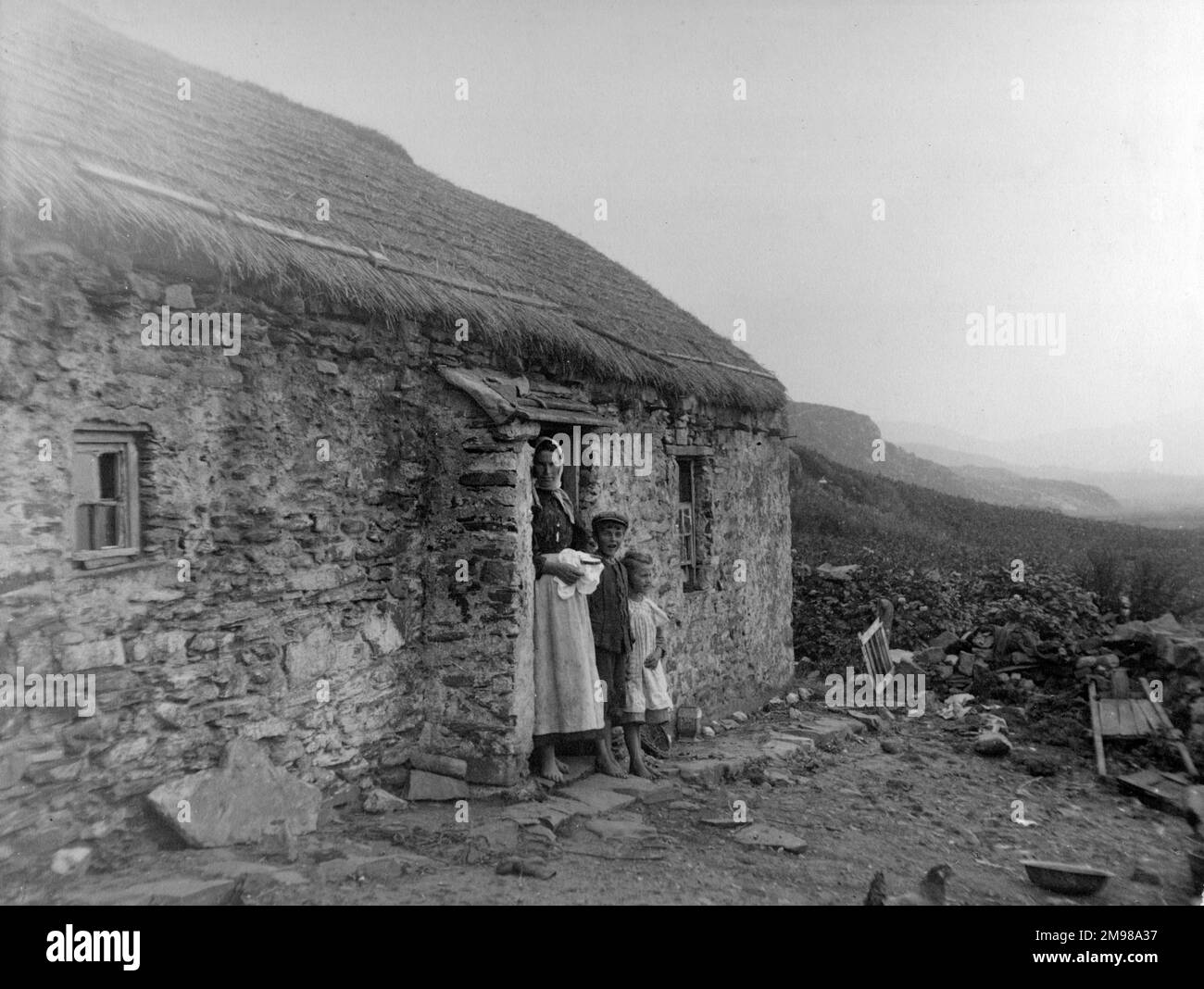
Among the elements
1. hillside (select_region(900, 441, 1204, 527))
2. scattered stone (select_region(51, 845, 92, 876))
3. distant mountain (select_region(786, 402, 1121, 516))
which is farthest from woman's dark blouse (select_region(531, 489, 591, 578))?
hillside (select_region(900, 441, 1204, 527))

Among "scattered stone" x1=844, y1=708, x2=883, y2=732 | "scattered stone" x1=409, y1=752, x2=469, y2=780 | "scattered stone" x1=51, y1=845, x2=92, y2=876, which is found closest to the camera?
"scattered stone" x1=51, y1=845, x2=92, y2=876

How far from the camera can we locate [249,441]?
5.06 meters

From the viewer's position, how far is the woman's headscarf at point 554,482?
6537mm

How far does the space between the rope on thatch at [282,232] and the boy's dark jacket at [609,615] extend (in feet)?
7.95

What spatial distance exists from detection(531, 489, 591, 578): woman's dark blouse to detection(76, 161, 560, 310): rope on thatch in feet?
5.83

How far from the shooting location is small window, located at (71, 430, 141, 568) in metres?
4.27

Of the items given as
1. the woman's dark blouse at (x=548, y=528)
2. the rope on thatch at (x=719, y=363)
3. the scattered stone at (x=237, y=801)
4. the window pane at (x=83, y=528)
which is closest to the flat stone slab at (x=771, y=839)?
the woman's dark blouse at (x=548, y=528)

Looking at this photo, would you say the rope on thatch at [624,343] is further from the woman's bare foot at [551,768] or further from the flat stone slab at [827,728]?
the flat stone slab at [827,728]

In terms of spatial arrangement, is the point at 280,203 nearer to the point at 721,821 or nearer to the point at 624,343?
the point at 624,343

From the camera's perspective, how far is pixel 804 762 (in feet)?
26.3

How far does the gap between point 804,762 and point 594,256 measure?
7.62 meters

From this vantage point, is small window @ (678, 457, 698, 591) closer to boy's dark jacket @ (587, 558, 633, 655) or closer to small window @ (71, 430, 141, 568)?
boy's dark jacket @ (587, 558, 633, 655)
